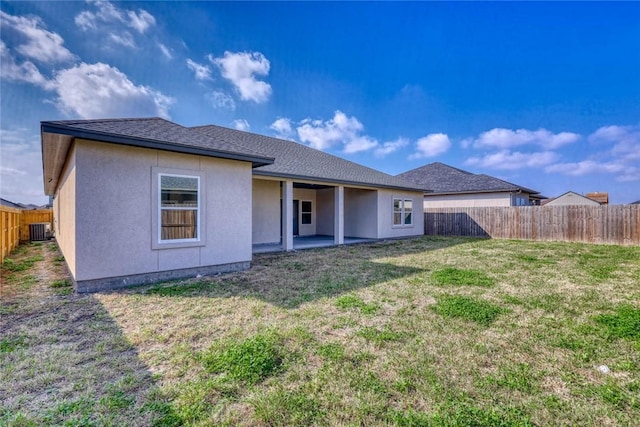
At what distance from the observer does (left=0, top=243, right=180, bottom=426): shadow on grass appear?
2.29 meters

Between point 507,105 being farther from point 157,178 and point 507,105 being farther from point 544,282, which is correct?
A: point 157,178

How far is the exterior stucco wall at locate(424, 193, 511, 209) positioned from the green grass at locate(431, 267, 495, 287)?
14.4 meters

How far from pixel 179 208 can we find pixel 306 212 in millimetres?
10055

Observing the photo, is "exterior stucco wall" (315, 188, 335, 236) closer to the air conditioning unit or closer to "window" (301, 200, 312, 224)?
"window" (301, 200, 312, 224)

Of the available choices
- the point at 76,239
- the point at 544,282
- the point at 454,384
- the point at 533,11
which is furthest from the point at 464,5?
the point at 76,239

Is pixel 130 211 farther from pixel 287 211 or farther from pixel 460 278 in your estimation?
pixel 460 278

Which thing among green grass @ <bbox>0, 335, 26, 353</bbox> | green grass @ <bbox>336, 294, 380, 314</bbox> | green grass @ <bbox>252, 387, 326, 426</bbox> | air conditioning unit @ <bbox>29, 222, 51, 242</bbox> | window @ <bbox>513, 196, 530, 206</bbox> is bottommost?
green grass @ <bbox>252, 387, 326, 426</bbox>

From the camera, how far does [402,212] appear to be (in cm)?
1608

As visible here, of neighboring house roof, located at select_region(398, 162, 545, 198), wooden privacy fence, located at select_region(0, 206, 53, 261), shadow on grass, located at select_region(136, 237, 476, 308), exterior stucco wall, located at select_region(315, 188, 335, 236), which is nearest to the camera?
shadow on grass, located at select_region(136, 237, 476, 308)

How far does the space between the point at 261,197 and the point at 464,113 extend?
16084 mm

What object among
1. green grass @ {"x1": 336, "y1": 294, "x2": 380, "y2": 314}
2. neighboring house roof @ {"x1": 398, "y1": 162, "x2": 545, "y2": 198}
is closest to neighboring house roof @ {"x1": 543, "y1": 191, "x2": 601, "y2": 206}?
neighboring house roof @ {"x1": 398, "y1": 162, "x2": 545, "y2": 198}

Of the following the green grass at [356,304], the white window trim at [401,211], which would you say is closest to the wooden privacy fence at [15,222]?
the green grass at [356,304]

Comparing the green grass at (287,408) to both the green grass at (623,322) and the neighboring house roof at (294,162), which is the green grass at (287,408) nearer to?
the green grass at (623,322)

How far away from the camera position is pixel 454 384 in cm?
267
